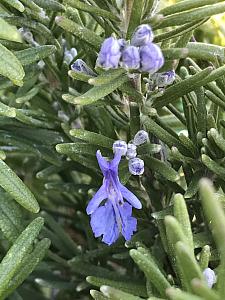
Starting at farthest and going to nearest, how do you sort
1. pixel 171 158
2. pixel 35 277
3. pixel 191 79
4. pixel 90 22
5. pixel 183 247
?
pixel 35 277 < pixel 90 22 < pixel 171 158 < pixel 191 79 < pixel 183 247

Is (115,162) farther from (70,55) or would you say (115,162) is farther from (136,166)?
(70,55)

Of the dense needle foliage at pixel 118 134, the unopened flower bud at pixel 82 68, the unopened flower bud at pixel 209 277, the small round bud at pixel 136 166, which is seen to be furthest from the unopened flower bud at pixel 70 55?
the unopened flower bud at pixel 209 277

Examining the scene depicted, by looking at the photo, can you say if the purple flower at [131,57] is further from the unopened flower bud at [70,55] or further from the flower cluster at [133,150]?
the unopened flower bud at [70,55]

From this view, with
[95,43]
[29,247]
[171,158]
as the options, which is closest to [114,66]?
[95,43]

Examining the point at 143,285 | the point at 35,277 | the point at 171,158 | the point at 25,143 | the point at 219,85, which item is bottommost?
the point at 35,277

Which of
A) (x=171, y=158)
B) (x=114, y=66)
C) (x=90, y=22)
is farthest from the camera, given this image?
(x=90, y=22)

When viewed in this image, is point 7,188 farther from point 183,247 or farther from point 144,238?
point 183,247

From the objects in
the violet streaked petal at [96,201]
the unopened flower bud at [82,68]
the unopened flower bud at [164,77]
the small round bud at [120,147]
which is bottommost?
the violet streaked petal at [96,201]
